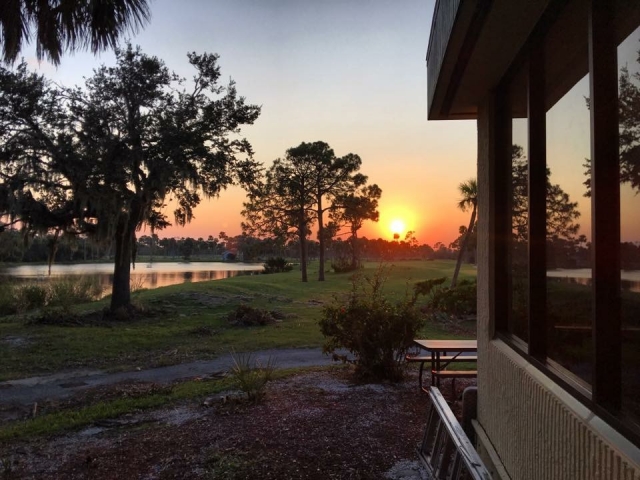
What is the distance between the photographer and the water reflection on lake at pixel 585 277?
68.5 inches

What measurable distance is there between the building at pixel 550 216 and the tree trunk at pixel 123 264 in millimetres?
13245

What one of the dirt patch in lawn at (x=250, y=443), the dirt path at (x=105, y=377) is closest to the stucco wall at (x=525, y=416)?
the dirt patch in lawn at (x=250, y=443)

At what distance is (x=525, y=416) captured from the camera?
2758 mm

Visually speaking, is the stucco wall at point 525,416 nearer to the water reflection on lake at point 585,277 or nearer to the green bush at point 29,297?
the water reflection on lake at point 585,277

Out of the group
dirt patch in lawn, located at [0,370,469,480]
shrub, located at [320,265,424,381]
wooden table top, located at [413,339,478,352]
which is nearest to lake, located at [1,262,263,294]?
shrub, located at [320,265,424,381]

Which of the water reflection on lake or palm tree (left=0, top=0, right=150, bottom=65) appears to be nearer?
the water reflection on lake

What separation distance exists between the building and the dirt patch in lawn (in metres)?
0.95

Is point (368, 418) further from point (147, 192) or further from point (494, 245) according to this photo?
point (147, 192)

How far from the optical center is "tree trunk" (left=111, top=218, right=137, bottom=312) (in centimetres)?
1535

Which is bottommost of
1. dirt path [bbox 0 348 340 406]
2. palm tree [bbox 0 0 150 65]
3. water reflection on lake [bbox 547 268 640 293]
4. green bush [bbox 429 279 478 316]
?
dirt path [bbox 0 348 340 406]

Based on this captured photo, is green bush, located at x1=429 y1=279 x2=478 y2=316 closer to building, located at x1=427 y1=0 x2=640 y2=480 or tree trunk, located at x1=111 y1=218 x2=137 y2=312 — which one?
tree trunk, located at x1=111 y1=218 x2=137 y2=312

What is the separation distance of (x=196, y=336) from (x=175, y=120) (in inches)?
260

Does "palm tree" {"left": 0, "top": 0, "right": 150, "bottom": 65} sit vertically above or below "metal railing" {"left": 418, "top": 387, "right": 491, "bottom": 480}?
above

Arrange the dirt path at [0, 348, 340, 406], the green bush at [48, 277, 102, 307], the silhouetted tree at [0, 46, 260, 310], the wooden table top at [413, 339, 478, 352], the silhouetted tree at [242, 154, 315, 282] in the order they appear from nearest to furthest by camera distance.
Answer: the wooden table top at [413, 339, 478, 352], the dirt path at [0, 348, 340, 406], the silhouetted tree at [0, 46, 260, 310], the green bush at [48, 277, 102, 307], the silhouetted tree at [242, 154, 315, 282]
